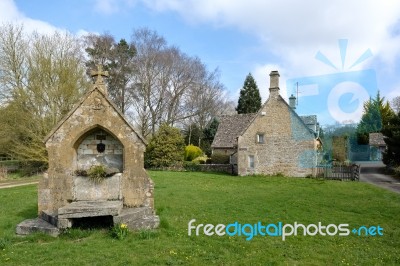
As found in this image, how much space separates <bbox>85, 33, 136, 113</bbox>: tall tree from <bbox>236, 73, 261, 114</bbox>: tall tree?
60.7 feet

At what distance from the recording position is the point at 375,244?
786 centimetres

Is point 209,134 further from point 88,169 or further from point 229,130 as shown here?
point 88,169

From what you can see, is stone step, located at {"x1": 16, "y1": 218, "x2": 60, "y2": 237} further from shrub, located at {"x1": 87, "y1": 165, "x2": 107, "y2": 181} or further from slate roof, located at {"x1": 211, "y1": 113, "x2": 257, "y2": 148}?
slate roof, located at {"x1": 211, "y1": 113, "x2": 257, "y2": 148}

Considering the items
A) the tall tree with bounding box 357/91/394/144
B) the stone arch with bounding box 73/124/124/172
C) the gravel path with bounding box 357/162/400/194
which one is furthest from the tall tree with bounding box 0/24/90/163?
the tall tree with bounding box 357/91/394/144

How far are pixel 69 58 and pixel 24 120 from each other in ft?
23.2

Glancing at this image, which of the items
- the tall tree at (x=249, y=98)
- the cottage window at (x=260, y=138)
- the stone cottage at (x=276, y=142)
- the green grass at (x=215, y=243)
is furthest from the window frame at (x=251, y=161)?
the tall tree at (x=249, y=98)

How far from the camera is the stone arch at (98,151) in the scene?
1053cm

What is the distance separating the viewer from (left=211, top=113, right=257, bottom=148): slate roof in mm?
38375

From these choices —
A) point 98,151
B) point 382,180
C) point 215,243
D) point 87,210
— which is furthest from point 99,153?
point 382,180

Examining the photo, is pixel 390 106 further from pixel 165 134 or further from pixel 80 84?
pixel 80 84

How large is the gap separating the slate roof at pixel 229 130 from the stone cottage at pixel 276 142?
31.0 feet

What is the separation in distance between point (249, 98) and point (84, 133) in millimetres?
42464

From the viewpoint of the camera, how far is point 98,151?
1064 centimetres

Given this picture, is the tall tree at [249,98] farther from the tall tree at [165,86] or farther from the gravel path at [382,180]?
the gravel path at [382,180]
